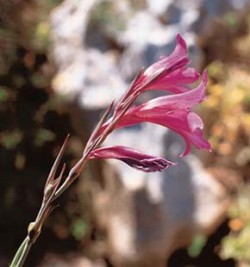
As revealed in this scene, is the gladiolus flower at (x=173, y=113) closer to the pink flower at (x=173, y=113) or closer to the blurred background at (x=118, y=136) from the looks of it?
the pink flower at (x=173, y=113)

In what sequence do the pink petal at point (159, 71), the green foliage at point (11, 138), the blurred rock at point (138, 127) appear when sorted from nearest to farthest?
the pink petal at point (159, 71) → the blurred rock at point (138, 127) → the green foliage at point (11, 138)

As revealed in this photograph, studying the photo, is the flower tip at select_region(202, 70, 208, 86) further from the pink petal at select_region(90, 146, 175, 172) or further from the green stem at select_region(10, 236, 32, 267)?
the green stem at select_region(10, 236, 32, 267)

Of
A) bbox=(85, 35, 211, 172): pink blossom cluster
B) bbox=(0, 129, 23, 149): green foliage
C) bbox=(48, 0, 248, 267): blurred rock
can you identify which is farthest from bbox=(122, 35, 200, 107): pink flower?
bbox=(0, 129, 23, 149): green foliage

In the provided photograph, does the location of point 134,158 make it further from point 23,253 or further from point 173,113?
point 23,253

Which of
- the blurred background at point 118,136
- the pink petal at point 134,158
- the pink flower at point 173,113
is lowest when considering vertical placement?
the blurred background at point 118,136

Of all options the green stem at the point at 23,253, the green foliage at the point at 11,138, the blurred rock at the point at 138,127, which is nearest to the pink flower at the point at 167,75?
the green stem at the point at 23,253

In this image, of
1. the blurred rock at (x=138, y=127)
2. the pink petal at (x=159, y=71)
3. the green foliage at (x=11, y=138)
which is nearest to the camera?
the pink petal at (x=159, y=71)

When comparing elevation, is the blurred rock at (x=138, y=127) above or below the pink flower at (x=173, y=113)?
below
